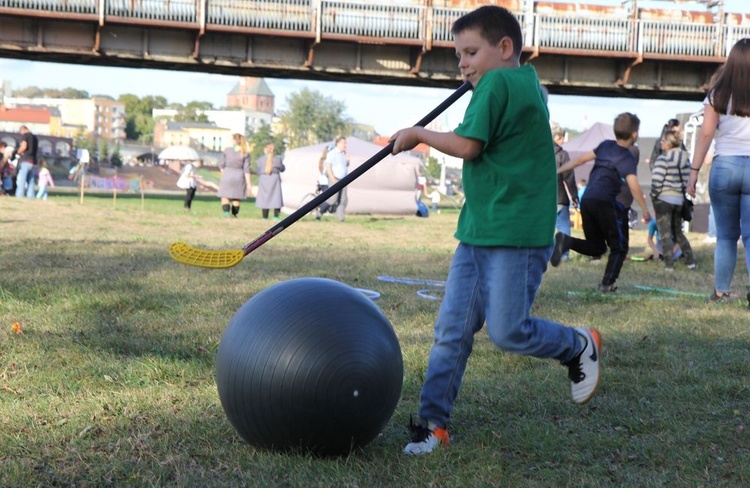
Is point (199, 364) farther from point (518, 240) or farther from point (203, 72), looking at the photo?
point (203, 72)

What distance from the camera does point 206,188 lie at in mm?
90312

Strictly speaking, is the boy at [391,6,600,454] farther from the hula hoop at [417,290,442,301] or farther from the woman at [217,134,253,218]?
the woman at [217,134,253,218]

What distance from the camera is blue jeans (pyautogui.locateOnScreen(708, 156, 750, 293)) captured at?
7.80 meters

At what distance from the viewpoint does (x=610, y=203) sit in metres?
9.83

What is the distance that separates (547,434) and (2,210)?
65.8 feet

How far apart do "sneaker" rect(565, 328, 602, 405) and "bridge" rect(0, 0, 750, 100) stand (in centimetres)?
3466

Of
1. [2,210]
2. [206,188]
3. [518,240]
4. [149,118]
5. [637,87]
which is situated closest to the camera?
[518,240]

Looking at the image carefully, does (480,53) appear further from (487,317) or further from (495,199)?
(487,317)

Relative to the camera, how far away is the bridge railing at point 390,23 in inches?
1463

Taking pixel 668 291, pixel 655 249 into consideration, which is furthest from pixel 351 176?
pixel 655 249

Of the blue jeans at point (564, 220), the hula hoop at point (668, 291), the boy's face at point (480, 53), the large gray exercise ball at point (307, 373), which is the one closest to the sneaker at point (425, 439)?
the large gray exercise ball at point (307, 373)

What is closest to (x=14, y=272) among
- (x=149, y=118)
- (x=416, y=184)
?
(x=416, y=184)

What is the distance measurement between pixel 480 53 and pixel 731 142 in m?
4.58

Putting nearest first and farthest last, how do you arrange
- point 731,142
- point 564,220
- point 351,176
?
point 351,176 → point 731,142 → point 564,220
